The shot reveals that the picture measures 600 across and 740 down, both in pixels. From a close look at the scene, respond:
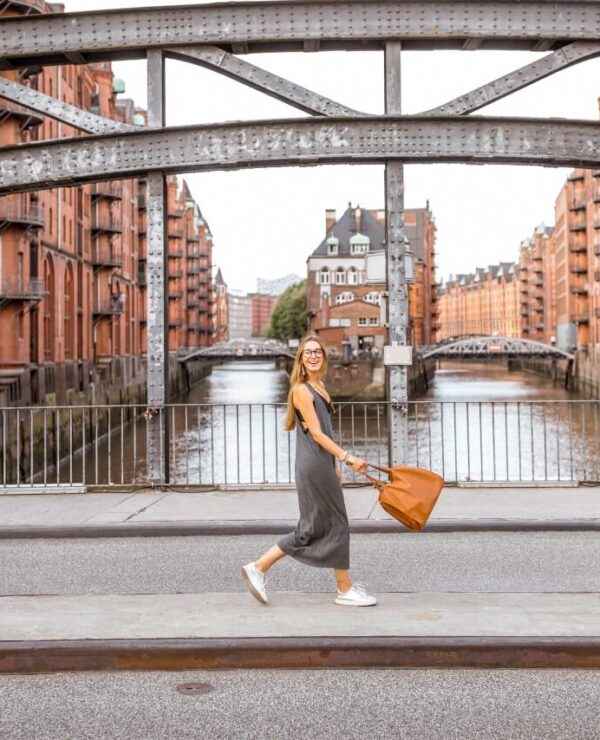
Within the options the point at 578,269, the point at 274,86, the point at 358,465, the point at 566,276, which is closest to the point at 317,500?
the point at 358,465

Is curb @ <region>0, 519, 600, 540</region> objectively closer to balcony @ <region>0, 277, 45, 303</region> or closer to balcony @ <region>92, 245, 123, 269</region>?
balcony @ <region>0, 277, 45, 303</region>

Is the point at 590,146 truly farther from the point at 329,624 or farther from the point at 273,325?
the point at 273,325

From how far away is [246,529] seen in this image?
851 cm

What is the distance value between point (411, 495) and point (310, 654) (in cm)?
118

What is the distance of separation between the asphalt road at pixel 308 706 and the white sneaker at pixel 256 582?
2.91ft

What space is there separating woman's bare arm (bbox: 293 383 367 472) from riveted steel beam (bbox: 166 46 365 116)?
5.36 metres

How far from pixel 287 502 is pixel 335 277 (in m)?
90.8

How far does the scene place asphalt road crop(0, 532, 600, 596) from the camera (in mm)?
6484

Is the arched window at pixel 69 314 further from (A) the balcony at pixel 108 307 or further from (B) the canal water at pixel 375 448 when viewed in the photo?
(B) the canal water at pixel 375 448

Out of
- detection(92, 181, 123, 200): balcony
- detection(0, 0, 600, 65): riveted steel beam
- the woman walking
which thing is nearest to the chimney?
detection(92, 181, 123, 200): balcony

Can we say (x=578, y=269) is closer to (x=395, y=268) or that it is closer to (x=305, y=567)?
(x=395, y=268)

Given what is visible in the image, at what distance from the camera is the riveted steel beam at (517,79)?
10.2 metres

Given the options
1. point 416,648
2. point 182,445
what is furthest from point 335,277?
point 416,648

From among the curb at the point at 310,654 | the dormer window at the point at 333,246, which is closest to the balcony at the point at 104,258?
the dormer window at the point at 333,246
